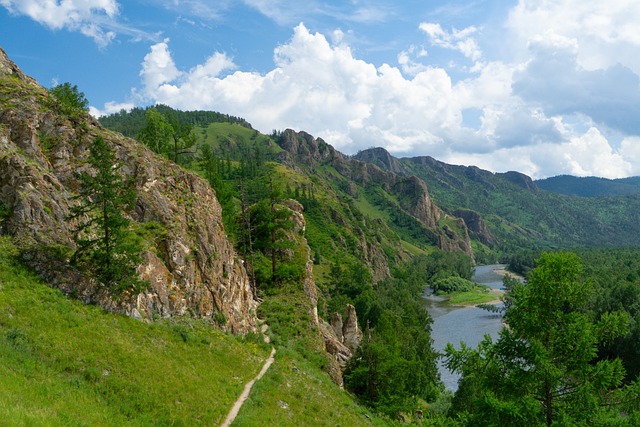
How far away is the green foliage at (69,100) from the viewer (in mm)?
38062

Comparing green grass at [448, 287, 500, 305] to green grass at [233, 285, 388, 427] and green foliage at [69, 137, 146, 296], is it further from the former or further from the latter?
green foliage at [69, 137, 146, 296]

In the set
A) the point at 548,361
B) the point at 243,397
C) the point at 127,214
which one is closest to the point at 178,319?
the point at 243,397

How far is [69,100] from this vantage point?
3847 cm

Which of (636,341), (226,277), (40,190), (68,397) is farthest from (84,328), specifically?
(636,341)

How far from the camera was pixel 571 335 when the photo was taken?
15.0 m

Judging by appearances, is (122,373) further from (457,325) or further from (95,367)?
(457,325)

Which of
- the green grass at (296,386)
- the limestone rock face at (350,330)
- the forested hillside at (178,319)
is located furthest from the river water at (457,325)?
the green grass at (296,386)

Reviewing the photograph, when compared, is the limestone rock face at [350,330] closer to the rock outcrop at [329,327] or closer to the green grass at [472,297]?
the rock outcrop at [329,327]

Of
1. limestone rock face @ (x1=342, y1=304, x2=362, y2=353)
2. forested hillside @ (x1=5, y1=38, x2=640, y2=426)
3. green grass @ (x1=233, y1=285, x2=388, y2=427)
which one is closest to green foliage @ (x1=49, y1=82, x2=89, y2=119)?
forested hillside @ (x1=5, y1=38, x2=640, y2=426)

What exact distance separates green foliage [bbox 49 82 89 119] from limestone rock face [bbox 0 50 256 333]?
0.68m

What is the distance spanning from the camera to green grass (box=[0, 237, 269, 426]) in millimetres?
17078

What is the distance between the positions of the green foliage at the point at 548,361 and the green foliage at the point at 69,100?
126ft

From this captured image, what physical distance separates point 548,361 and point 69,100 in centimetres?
4236

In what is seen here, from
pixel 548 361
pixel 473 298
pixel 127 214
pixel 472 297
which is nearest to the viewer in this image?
pixel 548 361
